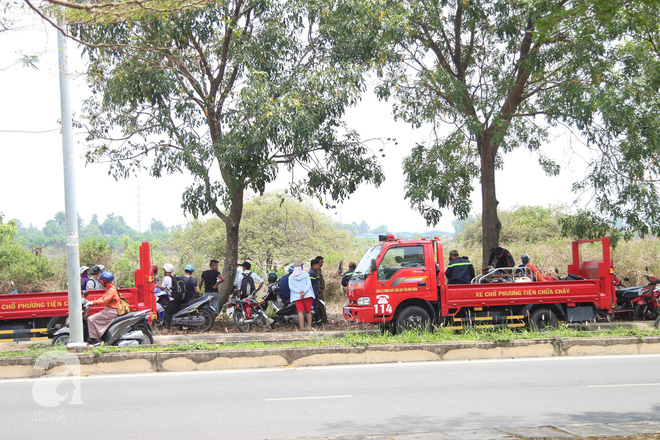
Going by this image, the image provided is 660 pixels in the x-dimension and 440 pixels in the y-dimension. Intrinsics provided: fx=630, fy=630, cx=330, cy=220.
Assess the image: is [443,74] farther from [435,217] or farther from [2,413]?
[2,413]

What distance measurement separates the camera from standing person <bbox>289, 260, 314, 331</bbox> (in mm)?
13805

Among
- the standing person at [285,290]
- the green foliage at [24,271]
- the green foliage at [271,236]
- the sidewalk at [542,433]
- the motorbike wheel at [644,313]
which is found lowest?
the sidewalk at [542,433]

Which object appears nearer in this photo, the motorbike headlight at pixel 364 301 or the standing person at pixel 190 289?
the motorbike headlight at pixel 364 301

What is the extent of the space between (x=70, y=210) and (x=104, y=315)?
189cm

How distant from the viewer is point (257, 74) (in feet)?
45.6

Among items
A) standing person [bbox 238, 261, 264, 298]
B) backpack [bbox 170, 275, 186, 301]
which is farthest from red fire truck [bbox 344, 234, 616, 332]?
backpack [bbox 170, 275, 186, 301]

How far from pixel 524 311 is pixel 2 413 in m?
9.88

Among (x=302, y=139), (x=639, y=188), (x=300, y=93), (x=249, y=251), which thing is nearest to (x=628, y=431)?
(x=302, y=139)

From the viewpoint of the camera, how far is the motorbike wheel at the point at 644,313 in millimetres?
15414

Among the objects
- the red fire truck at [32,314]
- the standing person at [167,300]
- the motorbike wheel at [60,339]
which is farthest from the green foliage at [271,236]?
the motorbike wheel at [60,339]

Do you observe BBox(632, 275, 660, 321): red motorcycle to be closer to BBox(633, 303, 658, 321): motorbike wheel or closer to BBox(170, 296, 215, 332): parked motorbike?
BBox(633, 303, 658, 321): motorbike wheel

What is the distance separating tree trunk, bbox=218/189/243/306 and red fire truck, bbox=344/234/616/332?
3991 mm

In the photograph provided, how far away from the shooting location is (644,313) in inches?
610
